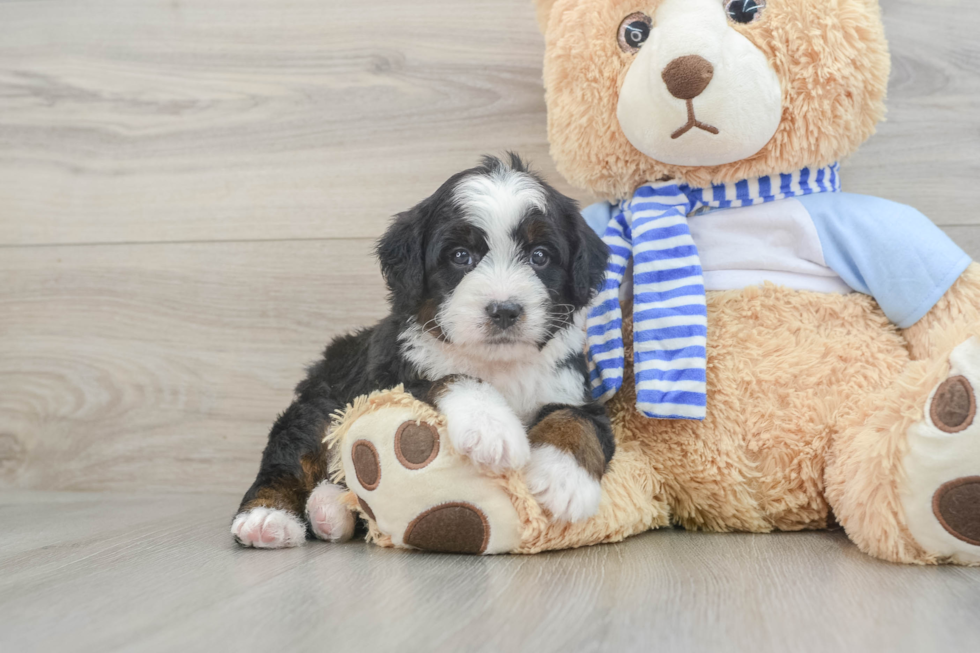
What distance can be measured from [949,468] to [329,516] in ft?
4.00

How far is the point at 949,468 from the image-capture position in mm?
1275

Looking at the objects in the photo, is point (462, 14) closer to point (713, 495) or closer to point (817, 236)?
point (817, 236)

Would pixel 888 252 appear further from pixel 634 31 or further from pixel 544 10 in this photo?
pixel 544 10

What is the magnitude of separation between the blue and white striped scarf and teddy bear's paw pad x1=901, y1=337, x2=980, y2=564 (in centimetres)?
43

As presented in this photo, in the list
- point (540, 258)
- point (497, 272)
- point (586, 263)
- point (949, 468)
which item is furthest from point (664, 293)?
point (949, 468)

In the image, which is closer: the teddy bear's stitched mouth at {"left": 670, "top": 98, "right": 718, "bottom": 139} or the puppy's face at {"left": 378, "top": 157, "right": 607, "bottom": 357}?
the puppy's face at {"left": 378, "top": 157, "right": 607, "bottom": 357}

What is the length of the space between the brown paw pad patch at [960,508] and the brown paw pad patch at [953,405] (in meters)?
0.09

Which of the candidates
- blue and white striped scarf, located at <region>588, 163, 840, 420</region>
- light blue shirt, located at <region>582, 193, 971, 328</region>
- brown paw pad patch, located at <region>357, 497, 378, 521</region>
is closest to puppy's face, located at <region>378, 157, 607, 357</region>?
blue and white striped scarf, located at <region>588, 163, 840, 420</region>

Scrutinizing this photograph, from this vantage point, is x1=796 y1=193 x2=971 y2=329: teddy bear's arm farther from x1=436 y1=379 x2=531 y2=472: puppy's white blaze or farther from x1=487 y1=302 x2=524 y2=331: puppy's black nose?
x1=436 y1=379 x2=531 y2=472: puppy's white blaze

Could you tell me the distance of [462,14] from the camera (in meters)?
2.44

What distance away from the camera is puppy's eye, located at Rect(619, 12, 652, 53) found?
5.77 ft

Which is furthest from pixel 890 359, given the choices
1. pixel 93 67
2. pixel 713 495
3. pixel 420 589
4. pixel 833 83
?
pixel 93 67

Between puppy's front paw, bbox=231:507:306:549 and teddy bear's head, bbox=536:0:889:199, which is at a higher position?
teddy bear's head, bbox=536:0:889:199

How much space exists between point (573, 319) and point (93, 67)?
2.02 meters
